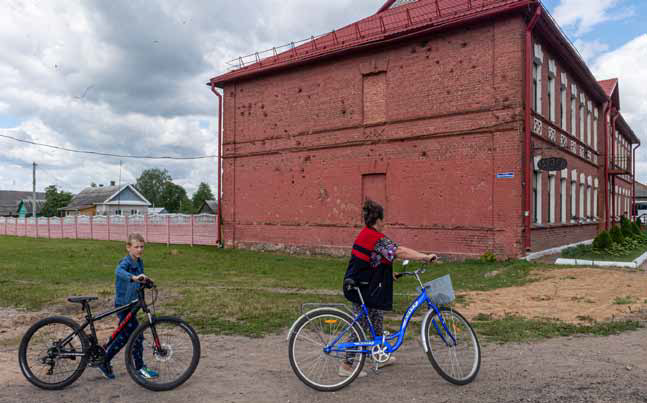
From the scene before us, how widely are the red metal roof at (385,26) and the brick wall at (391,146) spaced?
A: 1.55ft

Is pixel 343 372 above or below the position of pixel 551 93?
below

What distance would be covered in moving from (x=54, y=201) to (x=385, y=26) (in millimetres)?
68953

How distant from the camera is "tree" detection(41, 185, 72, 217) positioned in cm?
7356

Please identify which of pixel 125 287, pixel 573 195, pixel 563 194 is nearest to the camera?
pixel 125 287

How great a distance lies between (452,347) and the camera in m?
4.82

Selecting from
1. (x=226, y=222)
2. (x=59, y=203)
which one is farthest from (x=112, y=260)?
(x=59, y=203)

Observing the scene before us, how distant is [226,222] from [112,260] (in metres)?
5.75

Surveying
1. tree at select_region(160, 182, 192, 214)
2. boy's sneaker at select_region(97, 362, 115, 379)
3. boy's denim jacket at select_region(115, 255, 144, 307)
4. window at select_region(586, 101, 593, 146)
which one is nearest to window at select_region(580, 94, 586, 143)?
window at select_region(586, 101, 593, 146)

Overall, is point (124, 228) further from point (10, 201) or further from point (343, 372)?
point (10, 201)

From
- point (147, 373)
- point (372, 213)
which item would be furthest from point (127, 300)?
point (372, 213)

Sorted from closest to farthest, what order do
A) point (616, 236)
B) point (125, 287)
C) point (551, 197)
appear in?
point (125, 287) → point (616, 236) → point (551, 197)

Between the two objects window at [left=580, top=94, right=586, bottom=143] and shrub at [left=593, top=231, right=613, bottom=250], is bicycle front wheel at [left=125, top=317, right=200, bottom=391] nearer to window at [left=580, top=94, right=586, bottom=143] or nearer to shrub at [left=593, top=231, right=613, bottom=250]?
shrub at [left=593, top=231, right=613, bottom=250]

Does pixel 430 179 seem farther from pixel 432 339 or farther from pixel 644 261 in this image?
pixel 432 339

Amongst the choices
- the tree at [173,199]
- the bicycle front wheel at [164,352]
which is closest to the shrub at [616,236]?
the bicycle front wheel at [164,352]
